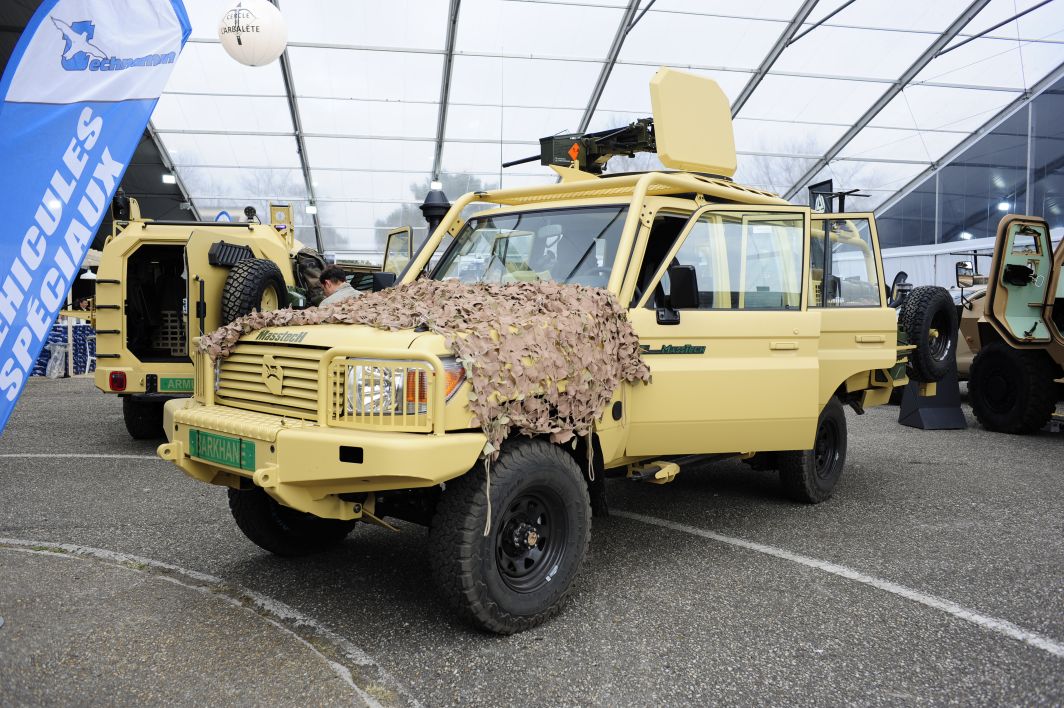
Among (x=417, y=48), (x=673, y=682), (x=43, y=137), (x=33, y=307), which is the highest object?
(x=417, y=48)

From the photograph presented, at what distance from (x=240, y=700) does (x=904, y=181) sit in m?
23.0

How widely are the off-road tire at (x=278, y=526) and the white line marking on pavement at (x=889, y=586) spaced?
2.05m

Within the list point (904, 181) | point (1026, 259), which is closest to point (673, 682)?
point (1026, 259)

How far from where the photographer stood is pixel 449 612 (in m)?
3.94

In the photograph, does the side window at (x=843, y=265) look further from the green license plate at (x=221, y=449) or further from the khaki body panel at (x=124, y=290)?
the khaki body panel at (x=124, y=290)

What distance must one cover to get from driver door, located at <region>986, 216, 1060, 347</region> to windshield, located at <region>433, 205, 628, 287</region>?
665 cm

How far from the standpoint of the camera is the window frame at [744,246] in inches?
182

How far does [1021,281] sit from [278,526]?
8.63 metres

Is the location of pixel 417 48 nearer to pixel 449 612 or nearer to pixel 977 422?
pixel 977 422

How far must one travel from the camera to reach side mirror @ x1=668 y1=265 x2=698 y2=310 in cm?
439

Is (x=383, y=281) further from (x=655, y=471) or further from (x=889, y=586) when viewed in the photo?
(x=889, y=586)

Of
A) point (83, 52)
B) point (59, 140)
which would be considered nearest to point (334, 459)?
point (59, 140)

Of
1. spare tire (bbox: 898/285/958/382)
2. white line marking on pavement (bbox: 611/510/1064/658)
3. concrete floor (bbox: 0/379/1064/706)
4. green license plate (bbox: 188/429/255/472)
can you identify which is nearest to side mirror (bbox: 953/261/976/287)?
spare tire (bbox: 898/285/958/382)

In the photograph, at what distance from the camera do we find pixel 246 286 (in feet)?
25.7
